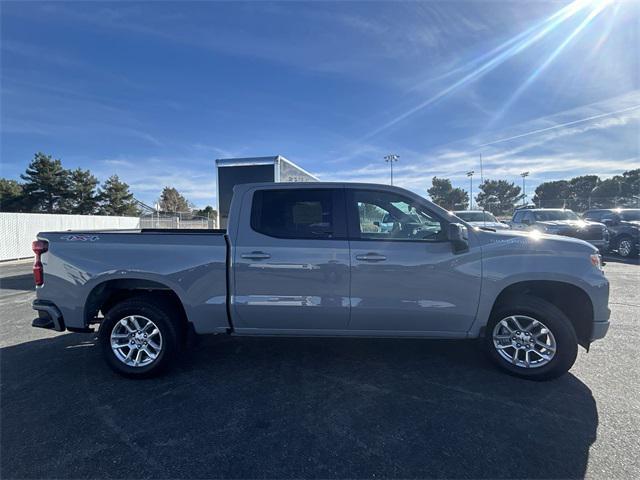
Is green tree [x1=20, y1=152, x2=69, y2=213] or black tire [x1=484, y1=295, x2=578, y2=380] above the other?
green tree [x1=20, y1=152, x2=69, y2=213]

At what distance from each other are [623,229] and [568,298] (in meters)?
12.3

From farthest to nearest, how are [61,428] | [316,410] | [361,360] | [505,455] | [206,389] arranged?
[361,360] → [206,389] → [316,410] → [61,428] → [505,455]

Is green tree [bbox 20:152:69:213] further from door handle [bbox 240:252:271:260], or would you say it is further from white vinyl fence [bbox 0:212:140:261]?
door handle [bbox 240:252:271:260]

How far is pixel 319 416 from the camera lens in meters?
2.57

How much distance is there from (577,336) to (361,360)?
2229mm

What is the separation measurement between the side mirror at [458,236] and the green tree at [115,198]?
1737 inches

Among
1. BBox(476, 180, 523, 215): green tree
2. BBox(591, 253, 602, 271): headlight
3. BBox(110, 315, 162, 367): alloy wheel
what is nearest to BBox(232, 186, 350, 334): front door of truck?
BBox(110, 315, 162, 367): alloy wheel

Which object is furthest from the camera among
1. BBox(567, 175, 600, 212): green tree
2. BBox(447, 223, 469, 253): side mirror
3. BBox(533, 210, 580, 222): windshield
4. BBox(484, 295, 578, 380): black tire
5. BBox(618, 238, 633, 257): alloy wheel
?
BBox(567, 175, 600, 212): green tree

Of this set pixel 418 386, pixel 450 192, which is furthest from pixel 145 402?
pixel 450 192

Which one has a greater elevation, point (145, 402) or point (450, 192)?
point (450, 192)

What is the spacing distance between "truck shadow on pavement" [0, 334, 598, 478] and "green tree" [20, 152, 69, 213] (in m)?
39.4

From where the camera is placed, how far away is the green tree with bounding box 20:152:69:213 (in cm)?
3266

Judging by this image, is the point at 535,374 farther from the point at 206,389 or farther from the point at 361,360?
the point at 206,389

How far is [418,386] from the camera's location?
301 cm
